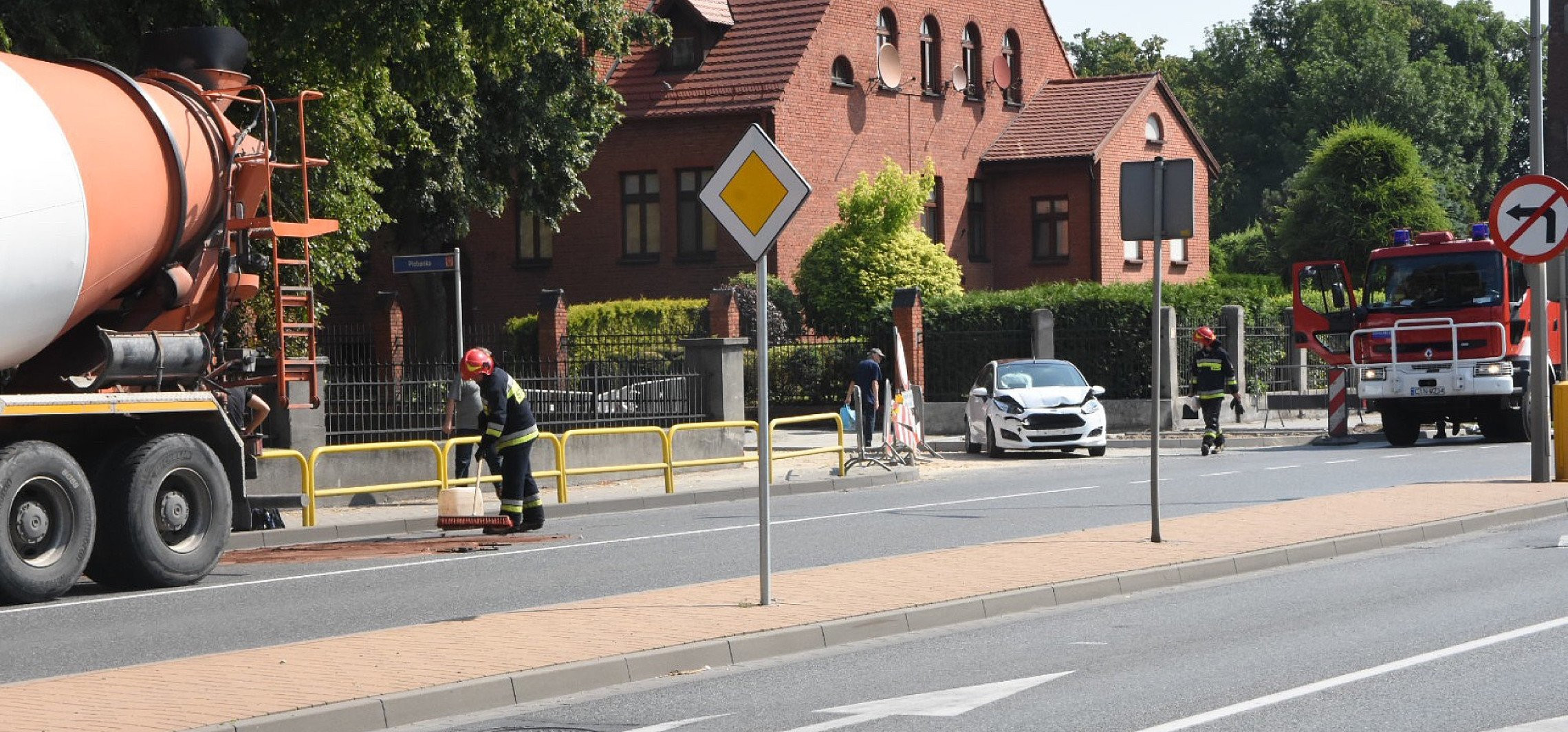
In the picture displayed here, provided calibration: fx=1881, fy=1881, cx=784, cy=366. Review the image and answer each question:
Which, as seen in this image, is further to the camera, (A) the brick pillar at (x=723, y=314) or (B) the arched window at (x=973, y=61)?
(B) the arched window at (x=973, y=61)

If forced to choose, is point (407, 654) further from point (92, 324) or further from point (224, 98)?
point (224, 98)

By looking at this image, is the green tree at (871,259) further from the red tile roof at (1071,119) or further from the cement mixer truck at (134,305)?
the cement mixer truck at (134,305)

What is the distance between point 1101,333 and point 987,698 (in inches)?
1000

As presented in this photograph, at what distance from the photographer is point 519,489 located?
1698 cm

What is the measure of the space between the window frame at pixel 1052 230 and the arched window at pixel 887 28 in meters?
5.41

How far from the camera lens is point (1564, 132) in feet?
185

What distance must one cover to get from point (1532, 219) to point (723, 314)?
16610mm

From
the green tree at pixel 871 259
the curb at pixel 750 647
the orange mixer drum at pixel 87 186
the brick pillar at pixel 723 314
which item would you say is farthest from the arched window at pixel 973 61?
the orange mixer drum at pixel 87 186

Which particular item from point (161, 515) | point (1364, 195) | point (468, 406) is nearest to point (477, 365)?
point (161, 515)

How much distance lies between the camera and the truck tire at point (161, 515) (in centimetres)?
1339

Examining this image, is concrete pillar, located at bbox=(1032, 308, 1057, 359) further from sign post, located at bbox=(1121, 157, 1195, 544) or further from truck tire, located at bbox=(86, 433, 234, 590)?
truck tire, located at bbox=(86, 433, 234, 590)

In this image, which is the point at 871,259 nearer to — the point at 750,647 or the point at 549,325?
→ the point at 549,325

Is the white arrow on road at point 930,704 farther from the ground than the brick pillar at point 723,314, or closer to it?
closer to it

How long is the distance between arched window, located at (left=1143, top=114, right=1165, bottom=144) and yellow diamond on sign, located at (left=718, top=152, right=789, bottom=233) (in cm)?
3715
